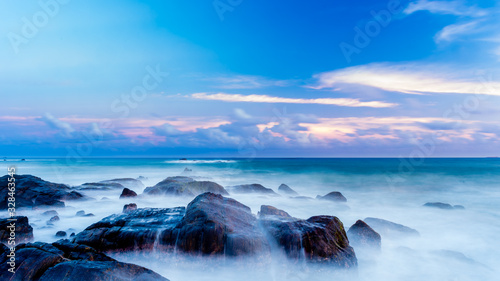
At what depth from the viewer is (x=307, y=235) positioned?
321 inches

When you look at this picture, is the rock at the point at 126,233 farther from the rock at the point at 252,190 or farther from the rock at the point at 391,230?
the rock at the point at 252,190

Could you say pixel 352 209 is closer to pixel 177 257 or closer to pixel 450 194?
pixel 177 257

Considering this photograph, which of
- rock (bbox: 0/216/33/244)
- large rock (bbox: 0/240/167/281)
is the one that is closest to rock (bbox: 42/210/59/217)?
rock (bbox: 0/216/33/244)

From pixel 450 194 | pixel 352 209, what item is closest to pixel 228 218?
pixel 352 209

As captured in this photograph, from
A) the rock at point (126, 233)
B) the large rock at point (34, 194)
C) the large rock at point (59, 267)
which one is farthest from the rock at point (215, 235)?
the large rock at point (34, 194)

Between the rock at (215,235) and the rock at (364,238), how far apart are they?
146 inches

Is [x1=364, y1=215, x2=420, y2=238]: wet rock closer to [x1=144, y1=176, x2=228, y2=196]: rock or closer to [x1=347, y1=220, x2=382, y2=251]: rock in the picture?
[x1=347, y1=220, x2=382, y2=251]: rock

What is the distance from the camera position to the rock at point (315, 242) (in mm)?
7953

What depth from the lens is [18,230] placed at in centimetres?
891

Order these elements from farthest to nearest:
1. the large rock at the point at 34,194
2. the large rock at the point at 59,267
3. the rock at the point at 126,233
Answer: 1. the large rock at the point at 34,194
2. the rock at the point at 126,233
3. the large rock at the point at 59,267

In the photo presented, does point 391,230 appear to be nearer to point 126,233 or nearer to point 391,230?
point 391,230

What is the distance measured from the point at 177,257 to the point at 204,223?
1.12 meters

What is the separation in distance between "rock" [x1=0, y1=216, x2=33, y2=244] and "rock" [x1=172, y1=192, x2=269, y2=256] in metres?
4.77

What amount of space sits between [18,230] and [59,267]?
15.6 ft
